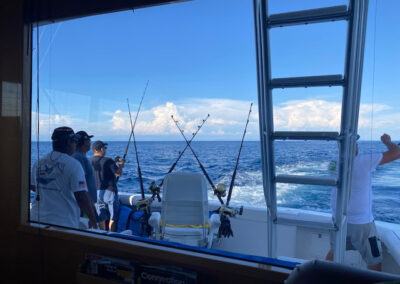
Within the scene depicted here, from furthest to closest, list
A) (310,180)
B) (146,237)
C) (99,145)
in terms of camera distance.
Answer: (99,145) → (146,237) → (310,180)

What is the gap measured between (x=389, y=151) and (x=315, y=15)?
727 mm

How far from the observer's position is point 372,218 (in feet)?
5.63

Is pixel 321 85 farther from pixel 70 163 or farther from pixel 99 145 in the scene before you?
pixel 99 145

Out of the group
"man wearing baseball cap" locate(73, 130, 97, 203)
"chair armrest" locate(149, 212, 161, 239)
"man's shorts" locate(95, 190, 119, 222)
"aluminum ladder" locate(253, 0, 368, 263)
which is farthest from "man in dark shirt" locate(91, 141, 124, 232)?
"aluminum ladder" locate(253, 0, 368, 263)

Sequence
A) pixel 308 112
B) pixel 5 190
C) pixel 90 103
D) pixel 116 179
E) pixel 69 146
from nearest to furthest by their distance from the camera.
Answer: pixel 308 112, pixel 5 190, pixel 69 146, pixel 90 103, pixel 116 179

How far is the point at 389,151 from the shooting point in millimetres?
1268

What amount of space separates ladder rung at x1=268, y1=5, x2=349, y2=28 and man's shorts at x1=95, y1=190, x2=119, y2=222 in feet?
8.83

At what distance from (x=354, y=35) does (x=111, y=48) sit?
108 inches

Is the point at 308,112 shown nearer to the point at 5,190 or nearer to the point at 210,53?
the point at 5,190

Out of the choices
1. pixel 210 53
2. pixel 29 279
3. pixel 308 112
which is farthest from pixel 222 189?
pixel 210 53

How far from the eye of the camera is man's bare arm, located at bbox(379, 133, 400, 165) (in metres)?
1.23

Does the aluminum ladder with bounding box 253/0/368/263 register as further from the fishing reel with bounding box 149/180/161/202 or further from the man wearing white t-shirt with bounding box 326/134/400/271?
the fishing reel with bounding box 149/180/161/202

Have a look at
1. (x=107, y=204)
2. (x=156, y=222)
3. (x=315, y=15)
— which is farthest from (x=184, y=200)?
(x=315, y=15)

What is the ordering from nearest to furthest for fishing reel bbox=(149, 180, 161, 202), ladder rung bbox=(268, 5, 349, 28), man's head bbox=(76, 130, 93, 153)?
ladder rung bbox=(268, 5, 349, 28)
man's head bbox=(76, 130, 93, 153)
fishing reel bbox=(149, 180, 161, 202)
